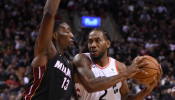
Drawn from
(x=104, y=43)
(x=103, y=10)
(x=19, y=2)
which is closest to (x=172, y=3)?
(x=103, y=10)

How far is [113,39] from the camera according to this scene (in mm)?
13570

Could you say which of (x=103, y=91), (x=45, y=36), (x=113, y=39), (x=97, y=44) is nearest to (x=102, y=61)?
(x=97, y=44)

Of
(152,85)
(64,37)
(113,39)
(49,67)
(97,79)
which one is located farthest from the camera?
(113,39)

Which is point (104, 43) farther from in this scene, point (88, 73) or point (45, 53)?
point (45, 53)

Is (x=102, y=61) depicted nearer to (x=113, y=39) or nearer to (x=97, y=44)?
(x=97, y=44)

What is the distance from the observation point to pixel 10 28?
41.2ft

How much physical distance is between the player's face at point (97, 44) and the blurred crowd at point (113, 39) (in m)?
4.18

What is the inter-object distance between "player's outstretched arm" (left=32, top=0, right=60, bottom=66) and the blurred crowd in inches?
212

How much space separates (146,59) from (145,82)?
32 centimetres

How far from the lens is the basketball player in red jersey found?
8.35ft

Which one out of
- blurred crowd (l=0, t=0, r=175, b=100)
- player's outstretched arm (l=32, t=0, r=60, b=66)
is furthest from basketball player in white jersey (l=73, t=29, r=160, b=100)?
blurred crowd (l=0, t=0, r=175, b=100)

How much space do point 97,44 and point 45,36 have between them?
1.22 metres

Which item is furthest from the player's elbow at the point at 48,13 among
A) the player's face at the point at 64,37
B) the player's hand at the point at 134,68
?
the player's hand at the point at 134,68

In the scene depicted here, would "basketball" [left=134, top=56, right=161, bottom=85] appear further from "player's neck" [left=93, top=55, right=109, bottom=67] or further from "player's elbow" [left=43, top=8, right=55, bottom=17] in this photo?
"player's elbow" [left=43, top=8, right=55, bottom=17]
